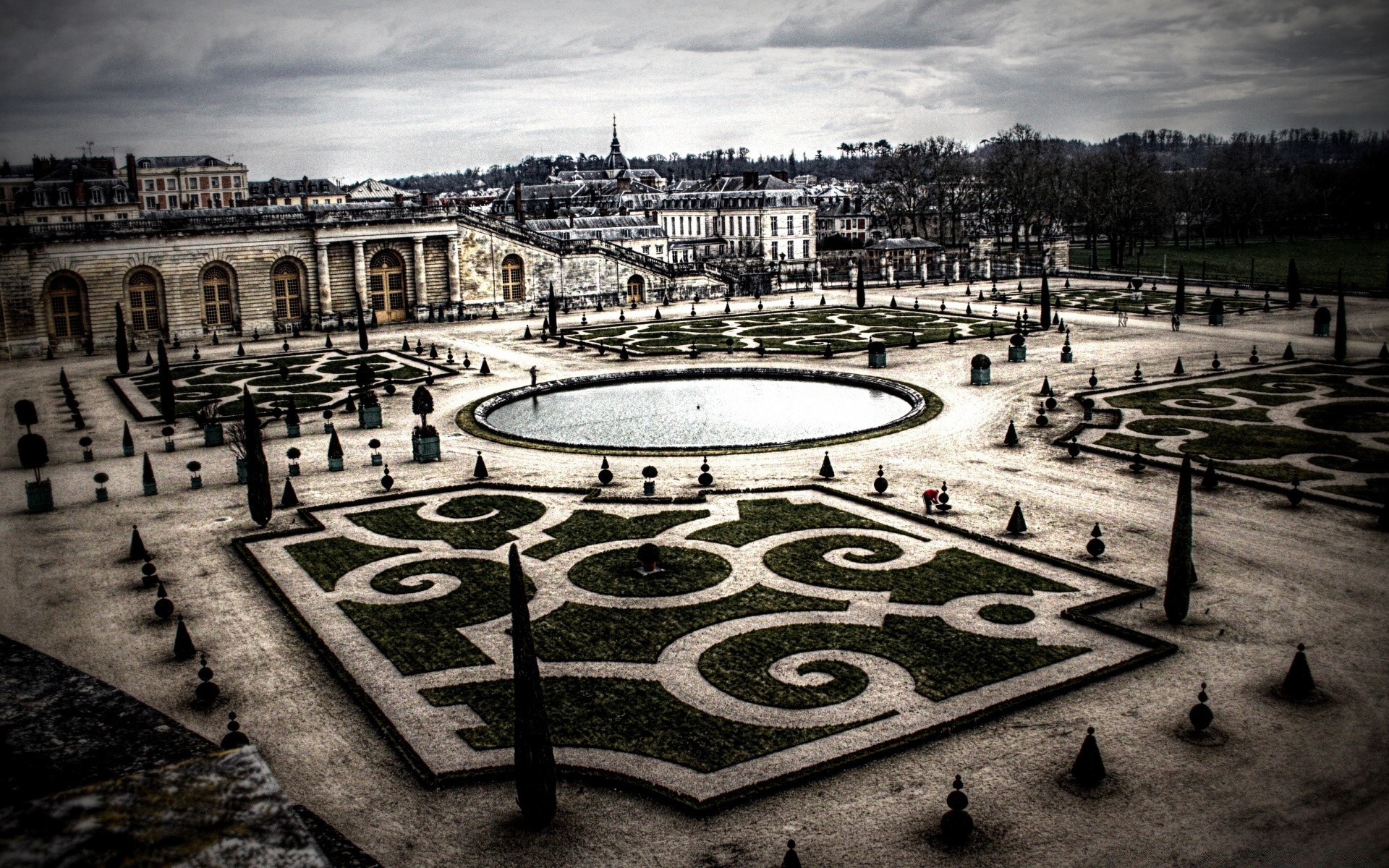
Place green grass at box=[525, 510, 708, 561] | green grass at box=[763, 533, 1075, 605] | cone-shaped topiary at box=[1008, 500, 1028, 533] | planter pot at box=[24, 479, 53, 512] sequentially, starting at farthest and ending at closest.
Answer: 1. planter pot at box=[24, 479, 53, 512]
2. green grass at box=[525, 510, 708, 561]
3. cone-shaped topiary at box=[1008, 500, 1028, 533]
4. green grass at box=[763, 533, 1075, 605]

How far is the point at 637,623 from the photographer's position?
85.7ft

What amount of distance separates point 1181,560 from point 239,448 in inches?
1337

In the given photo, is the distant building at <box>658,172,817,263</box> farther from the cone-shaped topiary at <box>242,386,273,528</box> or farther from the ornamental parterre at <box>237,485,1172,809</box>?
the ornamental parterre at <box>237,485,1172,809</box>

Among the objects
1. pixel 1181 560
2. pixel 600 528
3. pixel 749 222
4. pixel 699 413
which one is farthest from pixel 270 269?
pixel 1181 560

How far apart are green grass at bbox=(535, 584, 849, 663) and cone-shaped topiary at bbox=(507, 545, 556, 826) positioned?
643 centimetres

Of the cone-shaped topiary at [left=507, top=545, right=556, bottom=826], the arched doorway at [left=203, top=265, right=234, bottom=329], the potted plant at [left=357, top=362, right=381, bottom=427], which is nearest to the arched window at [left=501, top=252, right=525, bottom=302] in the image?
the arched doorway at [left=203, top=265, right=234, bottom=329]

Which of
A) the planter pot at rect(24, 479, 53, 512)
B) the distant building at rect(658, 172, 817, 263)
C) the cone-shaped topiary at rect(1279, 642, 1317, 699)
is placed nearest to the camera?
the cone-shaped topiary at rect(1279, 642, 1317, 699)

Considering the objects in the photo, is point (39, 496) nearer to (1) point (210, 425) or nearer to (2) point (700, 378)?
(1) point (210, 425)

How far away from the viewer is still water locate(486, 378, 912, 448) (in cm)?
4603

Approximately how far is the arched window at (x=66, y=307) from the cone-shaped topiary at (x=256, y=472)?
177ft

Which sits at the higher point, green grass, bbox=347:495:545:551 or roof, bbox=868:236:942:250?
roof, bbox=868:236:942:250

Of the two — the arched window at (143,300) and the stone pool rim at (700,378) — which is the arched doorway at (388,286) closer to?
the arched window at (143,300)

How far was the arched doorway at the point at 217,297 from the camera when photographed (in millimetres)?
82625

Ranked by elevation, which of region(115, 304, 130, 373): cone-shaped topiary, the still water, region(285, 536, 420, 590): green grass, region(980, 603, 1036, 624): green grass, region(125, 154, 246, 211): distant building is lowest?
region(980, 603, 1036, 624): green grass
